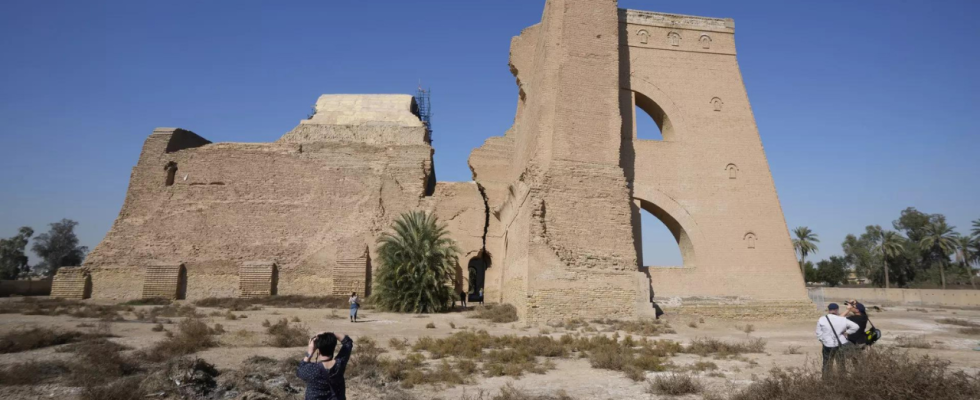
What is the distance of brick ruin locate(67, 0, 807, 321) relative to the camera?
13.8 meters

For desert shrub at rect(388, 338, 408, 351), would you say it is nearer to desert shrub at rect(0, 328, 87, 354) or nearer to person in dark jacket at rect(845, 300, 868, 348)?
desert shrub at rect(0, 328, 87, 354)

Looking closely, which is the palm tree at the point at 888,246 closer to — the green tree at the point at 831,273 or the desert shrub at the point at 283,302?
the green tree at the point at 831,273

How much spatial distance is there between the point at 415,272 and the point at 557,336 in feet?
21.6

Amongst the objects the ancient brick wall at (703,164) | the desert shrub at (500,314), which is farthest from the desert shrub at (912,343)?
the desert shrub at (500,314)

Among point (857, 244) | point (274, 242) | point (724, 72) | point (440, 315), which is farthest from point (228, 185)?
point (857, 244)

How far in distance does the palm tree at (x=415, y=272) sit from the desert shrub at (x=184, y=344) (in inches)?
291

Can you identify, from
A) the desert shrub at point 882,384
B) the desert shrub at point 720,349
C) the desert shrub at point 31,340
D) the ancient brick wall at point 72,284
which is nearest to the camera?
the desert shrub at point 882,384

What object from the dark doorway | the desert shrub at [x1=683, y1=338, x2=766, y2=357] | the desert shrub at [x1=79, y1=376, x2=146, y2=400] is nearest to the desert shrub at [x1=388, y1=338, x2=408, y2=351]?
the desert shrub at [x1=79, y1=376, x2=146, y2=400]

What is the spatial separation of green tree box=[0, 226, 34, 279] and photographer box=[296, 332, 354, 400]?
42.5 m

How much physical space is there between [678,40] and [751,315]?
905 centimetres

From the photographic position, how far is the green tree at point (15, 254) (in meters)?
34.5

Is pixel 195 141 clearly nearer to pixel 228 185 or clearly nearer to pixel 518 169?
→ pixel 228 185

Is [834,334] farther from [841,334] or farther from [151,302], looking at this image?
[151,302]

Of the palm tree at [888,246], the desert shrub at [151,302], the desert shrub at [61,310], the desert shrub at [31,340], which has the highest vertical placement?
the palm tree at [888,246]
